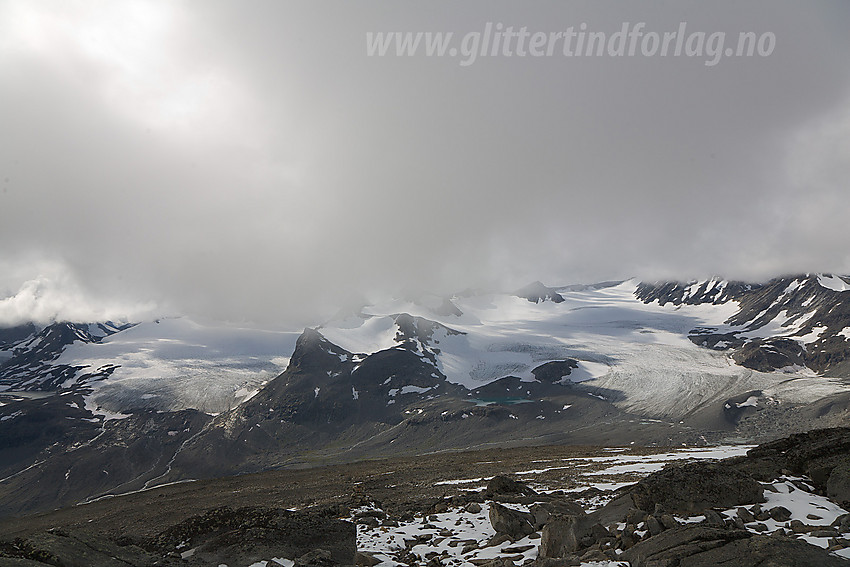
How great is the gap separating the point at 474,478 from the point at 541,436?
6286 inches

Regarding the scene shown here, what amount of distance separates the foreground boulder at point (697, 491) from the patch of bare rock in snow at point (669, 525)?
3 centimetres

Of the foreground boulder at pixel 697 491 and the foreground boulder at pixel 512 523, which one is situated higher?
the foreground boulder at pixel 697 491

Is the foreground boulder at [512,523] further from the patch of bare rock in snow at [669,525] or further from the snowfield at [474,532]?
the snowfield at [474,532]

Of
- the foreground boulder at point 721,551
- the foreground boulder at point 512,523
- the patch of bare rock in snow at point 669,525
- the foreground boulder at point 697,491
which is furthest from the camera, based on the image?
the foreground boulder at point 512,523

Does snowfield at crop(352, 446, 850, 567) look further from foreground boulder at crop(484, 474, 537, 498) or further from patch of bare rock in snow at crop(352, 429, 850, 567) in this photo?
foreground boulder at crop(484, 474, 537, 498)

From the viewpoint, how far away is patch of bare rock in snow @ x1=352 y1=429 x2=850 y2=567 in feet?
34.7

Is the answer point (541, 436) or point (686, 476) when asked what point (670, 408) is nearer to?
point (541, 436)

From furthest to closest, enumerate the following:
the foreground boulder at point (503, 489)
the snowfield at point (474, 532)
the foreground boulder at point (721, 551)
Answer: the foreground boulder at point (503, 489), the snowfield at point (474, 532), the foreground boulder at point (721, 551)

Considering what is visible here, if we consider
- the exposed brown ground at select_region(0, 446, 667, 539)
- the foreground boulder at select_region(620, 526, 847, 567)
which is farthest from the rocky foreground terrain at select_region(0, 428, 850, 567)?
the exposed brown ground at select_region(0, 446, 667, 539)

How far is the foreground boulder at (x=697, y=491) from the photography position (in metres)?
15.0

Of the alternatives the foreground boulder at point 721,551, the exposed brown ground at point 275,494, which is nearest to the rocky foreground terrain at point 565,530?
the foreground boulder at point 721,551

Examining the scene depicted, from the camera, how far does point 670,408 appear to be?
188m

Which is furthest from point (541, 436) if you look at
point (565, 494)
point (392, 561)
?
point (392, 561)

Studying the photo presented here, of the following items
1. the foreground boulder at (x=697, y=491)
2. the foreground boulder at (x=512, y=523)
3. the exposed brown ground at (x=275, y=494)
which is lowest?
the exposed brown ground at (x=275, y=494)
